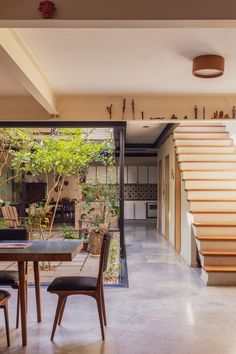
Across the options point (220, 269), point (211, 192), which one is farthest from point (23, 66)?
point (211, 192)

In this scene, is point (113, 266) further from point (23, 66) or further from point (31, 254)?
Answer: point (23, 66)

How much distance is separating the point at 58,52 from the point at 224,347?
280 centimetres

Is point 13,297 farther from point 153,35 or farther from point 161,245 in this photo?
point 161,245

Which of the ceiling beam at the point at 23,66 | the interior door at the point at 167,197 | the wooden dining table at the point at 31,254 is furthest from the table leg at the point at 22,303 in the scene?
the interior door at the point at 167,197

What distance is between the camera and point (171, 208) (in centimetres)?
805

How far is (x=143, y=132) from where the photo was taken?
8867 mm

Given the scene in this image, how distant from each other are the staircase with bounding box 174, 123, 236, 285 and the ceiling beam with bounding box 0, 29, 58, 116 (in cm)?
284

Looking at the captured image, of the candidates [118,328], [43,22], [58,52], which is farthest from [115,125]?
[43,22]

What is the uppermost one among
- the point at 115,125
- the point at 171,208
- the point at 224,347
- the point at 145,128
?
the point at 145,128

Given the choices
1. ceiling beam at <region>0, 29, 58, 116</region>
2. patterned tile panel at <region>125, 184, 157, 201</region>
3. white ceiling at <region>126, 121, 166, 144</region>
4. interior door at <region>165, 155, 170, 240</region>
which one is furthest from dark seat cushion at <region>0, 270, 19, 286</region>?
patterned tile panel at <region>125, 184, 157, 201</region>

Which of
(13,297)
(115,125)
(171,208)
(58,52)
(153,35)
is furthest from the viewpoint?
(171,208)
